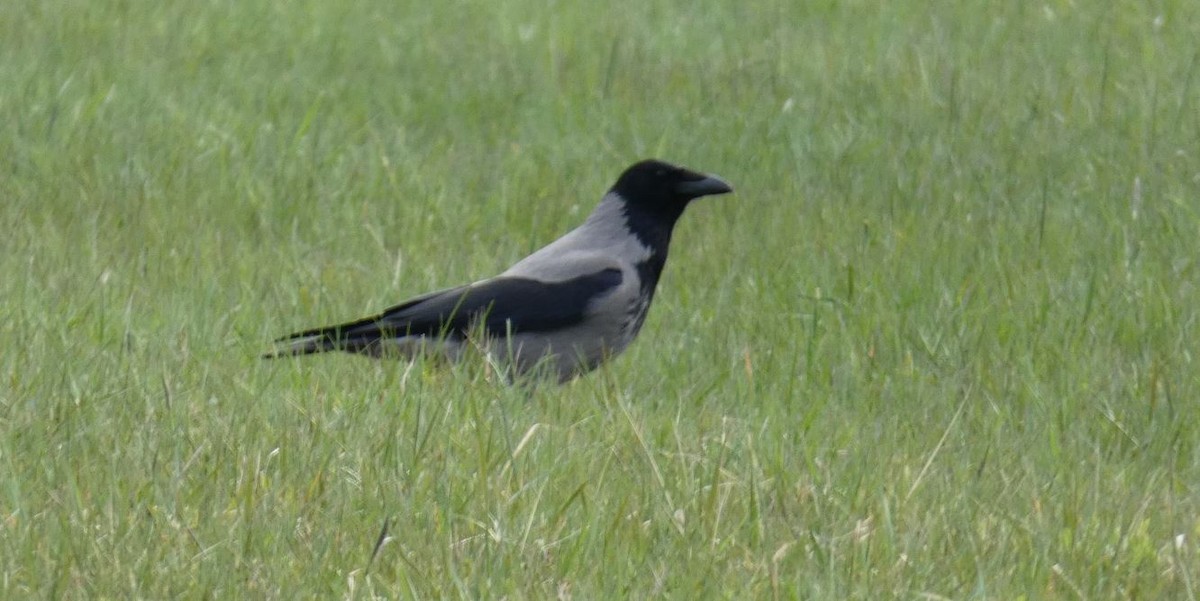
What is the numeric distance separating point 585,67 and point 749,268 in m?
2.93

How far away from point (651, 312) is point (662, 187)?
43 centimetres

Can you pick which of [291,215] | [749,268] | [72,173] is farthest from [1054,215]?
[72,173]

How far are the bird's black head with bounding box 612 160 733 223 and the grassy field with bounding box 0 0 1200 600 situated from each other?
0.35 m

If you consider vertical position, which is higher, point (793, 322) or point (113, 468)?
point (113, 468)

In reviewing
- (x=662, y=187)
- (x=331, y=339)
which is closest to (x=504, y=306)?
(x=331, y=339)

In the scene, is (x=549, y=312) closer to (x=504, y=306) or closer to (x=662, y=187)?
(x=504, y=306)

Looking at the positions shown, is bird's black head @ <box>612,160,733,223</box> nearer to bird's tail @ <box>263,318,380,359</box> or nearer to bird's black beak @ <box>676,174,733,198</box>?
bird's black beak @ <box>676,174,733,198</box>

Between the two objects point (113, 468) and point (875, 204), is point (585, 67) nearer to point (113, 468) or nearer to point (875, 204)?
point (875, 204)

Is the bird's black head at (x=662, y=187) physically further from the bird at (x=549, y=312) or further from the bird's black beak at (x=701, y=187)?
the bird at (x=549, y=312)

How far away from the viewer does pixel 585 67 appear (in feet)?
29.7

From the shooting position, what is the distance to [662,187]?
6.07 meters

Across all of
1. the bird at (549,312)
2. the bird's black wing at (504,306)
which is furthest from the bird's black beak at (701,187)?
the bird's black wing at (504,306)

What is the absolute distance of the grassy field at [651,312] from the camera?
11.3ft

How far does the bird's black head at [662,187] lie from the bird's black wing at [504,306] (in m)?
0.43
